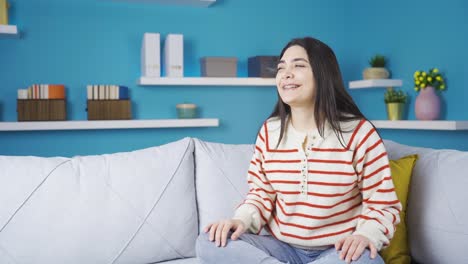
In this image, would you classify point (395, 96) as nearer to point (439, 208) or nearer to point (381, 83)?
point (381, 83)

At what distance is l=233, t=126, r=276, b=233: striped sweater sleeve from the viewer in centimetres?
169

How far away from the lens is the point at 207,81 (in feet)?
11.8

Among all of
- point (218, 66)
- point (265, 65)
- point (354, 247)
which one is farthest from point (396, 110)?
point (354, 247)

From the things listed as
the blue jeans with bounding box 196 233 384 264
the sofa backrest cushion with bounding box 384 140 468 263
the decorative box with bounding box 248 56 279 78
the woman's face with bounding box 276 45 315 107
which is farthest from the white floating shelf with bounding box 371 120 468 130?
the blue jeans with bounding box 196 233 384 264

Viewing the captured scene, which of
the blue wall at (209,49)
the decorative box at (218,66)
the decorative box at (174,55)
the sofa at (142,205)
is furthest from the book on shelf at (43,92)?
the sofa at (142,205)

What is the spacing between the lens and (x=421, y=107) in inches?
120

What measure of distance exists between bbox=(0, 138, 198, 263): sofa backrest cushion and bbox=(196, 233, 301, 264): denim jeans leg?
0.31 m

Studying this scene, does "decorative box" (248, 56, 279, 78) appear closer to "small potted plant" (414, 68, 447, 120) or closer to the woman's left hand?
"small potted plant" (414, 68, 447, 120)

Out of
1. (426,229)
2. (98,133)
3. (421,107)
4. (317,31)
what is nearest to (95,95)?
(98,133)

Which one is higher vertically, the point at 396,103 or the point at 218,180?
the point at 396,103

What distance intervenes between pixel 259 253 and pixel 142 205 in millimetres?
514

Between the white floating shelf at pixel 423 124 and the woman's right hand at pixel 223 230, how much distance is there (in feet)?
5.47

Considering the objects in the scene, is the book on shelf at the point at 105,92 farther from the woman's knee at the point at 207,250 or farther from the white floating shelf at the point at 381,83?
the woman's knee at the point at 207,250

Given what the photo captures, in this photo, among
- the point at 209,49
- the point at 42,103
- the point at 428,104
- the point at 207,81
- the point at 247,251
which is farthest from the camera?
the point at 209,49
